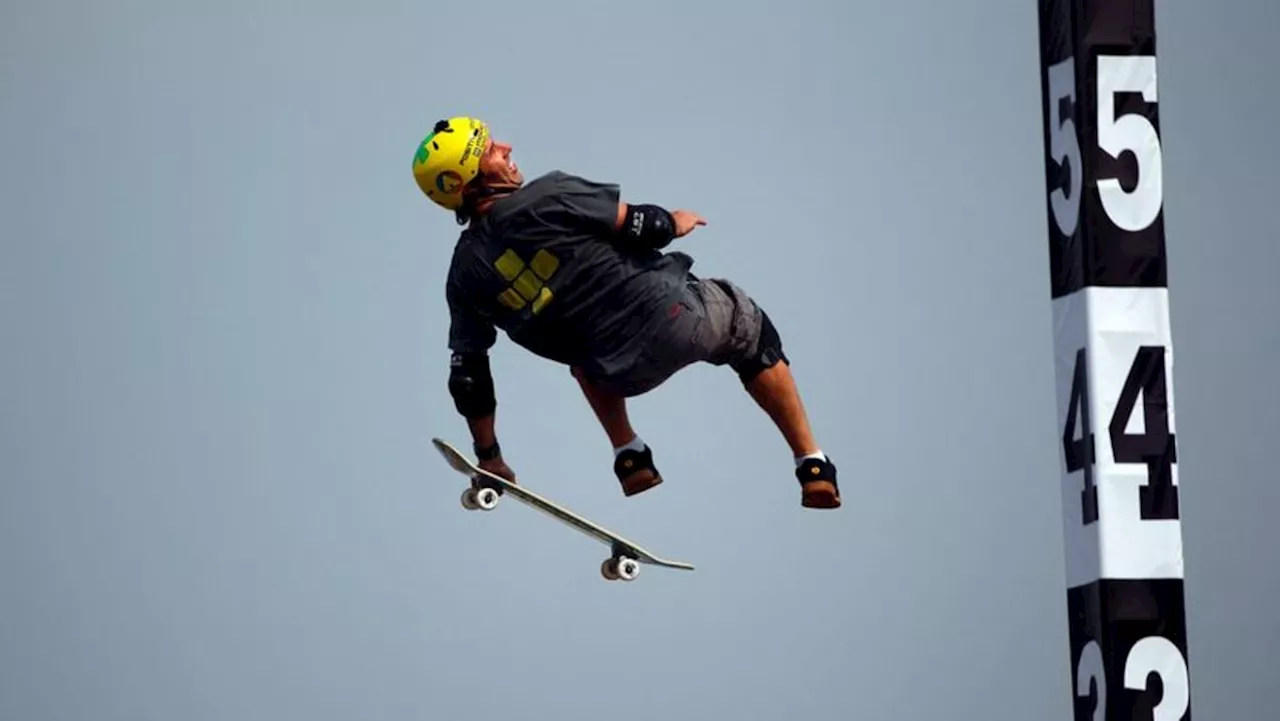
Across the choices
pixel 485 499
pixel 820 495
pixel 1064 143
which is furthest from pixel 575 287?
pixel 1064 143

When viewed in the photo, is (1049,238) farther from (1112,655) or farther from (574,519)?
(574,519)

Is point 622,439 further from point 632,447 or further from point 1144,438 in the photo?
point 1144,438

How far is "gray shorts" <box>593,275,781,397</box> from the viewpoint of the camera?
1130 cm

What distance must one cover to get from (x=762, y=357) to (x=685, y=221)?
77 centimetres

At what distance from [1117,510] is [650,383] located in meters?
1.91

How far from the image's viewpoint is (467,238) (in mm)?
11203

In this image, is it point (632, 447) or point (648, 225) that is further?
point (632, 447)

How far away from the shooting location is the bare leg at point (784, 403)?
1175cm

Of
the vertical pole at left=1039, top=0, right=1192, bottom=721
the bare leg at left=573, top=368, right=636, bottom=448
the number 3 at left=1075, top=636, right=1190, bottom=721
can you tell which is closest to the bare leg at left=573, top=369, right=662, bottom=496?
the bare leg at left=573, top=368, right=636, bottom=448

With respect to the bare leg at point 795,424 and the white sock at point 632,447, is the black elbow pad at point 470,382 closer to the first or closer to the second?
the white sock at point 632,447

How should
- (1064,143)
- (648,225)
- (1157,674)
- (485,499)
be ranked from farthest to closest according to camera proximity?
1. (485,499)
2. (648,225)
3. (1064,143)
4. (1157,674)

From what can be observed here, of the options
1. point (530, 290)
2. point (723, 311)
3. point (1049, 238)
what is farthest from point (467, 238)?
point (1049, 238)

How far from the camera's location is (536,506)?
1210 cm

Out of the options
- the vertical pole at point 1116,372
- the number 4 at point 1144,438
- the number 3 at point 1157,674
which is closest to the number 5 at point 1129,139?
the vertical pole at point 1116,372
